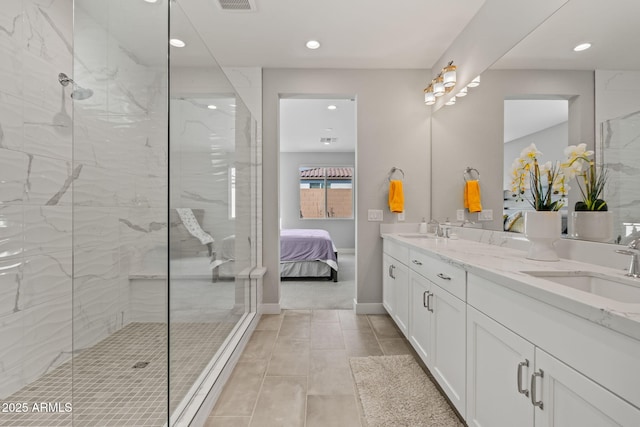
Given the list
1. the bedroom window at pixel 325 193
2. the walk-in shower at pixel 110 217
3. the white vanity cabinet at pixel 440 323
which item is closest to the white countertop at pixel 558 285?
the white vanity cabinet at pixel 440 323

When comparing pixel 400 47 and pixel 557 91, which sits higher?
pixel 400 47

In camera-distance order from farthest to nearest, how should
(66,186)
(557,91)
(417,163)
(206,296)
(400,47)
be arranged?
1. (417,163)
2. (400,47)
3. (66,186)
4. (206,296)
5. (557,91)

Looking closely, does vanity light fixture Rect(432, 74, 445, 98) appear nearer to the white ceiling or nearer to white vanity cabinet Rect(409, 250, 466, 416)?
the white ceiling

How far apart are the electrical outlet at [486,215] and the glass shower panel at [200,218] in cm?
191

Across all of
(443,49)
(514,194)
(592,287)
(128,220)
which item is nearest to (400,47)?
(443,49)

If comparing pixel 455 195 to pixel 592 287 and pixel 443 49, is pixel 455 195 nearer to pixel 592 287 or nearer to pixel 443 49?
pixel 443 49

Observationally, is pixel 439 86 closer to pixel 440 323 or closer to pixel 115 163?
pixel 440 323

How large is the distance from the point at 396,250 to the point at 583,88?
5.10ft

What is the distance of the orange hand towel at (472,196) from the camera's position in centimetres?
229

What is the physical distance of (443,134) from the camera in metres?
2.78

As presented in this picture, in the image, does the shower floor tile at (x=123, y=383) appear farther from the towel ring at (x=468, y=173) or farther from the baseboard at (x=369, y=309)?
the towel ring at (x=468, y=173)

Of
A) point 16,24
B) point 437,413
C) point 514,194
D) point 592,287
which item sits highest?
point 16,24

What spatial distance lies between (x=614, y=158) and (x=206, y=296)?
204 cm

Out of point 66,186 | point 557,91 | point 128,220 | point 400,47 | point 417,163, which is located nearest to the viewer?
point 128,220
